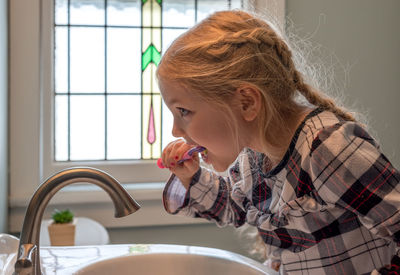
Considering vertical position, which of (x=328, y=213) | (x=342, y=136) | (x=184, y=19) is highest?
(x=184, y=19)

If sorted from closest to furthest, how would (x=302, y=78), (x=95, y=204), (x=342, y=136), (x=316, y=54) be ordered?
(x=342, y=136), (x=302, y=78), (x=95, y=204), (x=316, y=54)

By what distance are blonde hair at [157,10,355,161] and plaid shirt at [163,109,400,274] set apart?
0.06 metres

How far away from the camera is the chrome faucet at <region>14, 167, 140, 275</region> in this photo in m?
0.75

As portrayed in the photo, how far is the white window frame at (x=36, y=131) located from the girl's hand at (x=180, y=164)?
1.84ft

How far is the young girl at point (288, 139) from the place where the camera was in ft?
2.54

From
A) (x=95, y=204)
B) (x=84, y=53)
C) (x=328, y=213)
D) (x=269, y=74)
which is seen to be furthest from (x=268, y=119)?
(x=84, y=53)

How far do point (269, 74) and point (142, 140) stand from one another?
3.13 feet

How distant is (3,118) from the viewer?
1.45 metres

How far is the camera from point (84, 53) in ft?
5.59

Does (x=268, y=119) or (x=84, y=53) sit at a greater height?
(x=84, y=53)

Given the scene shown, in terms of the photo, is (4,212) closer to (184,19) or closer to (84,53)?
(84,53)

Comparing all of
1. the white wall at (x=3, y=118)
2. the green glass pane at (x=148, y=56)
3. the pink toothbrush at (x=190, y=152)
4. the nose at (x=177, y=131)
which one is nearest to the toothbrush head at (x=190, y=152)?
the pink toothbrush at (x=190, y=152)

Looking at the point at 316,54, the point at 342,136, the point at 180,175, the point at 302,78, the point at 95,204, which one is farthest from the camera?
the point at 316,54

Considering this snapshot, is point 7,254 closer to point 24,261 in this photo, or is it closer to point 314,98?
point 24,261
